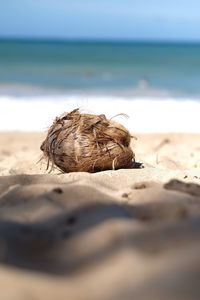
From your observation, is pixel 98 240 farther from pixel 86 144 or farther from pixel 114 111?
pixel 114 111

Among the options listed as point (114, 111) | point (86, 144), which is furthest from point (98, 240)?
point (114, 111)

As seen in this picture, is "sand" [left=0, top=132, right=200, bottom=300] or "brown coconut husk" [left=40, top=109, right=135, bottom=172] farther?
"brown coconut husk" [left=40, top=109, right=135, bottom=172]

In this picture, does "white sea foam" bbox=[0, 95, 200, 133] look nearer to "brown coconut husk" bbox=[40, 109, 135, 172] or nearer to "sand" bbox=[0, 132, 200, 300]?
"brown coconut husk" bbox=[40, 109, 135, 172]

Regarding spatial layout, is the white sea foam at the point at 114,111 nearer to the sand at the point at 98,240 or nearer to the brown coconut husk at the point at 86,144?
the brown coconut husk at the point at 86,144

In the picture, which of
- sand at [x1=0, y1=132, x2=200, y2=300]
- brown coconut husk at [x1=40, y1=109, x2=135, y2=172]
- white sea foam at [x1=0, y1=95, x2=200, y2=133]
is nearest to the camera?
sand at [x1=0, y1=132, x2=200, y2=300]

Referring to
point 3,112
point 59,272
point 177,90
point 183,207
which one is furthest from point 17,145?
point 177,90

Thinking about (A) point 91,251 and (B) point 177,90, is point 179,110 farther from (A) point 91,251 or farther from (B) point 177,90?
(A) point 91,251

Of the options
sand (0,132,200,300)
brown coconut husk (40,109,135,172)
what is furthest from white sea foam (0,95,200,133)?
sand (0,132,200,300)
